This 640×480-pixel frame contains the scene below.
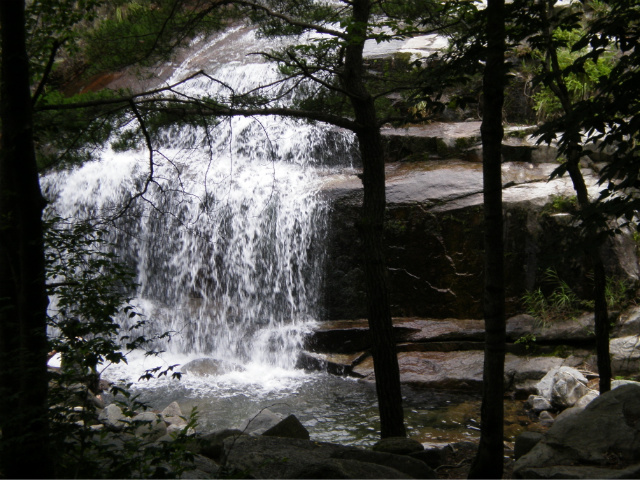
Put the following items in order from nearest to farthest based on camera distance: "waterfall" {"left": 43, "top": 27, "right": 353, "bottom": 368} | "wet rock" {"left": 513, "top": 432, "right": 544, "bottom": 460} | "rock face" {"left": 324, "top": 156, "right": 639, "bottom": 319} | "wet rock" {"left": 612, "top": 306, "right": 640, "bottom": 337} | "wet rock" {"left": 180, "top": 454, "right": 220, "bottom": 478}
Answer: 1. "wet rock" {"left": 180, "top": 454, "right": 220, "bottom": 478}
2. "wet rock" {"left": 513, "top": 432, "right": 544, "bottom": 460}
3. "wet rock" {"left": 612, "top": 306, "right": 640, "bottom": 337}
4. "rock face" {"left": 324, "top": 156, "right": 639, "bottom": 319}
5. "waterfall" {"left": 43, "top": 27, "right": 353, "bottom": 368}

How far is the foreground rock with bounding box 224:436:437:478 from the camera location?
12.5ft

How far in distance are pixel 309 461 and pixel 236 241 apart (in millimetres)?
6926

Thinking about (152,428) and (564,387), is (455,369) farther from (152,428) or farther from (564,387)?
(152,428)

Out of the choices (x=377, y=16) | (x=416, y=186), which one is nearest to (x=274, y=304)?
(x=416, y=186)

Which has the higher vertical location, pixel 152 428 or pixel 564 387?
pixel 152 428

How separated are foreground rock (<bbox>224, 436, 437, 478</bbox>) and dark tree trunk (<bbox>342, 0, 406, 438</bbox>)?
1.06 m

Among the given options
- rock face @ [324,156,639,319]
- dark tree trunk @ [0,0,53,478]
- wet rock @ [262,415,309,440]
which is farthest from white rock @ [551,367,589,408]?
dark tree trunk @ [0,0,53,478]

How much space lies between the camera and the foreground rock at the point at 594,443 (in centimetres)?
380

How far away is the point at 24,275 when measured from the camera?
2.90 meters

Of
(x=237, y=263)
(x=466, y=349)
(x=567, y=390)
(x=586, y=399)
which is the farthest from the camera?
(x=237, y=263)

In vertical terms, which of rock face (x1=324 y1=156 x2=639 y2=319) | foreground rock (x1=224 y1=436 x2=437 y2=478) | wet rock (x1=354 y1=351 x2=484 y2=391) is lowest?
wet rock (x1=354 y1=351 x2=484 y2=391)

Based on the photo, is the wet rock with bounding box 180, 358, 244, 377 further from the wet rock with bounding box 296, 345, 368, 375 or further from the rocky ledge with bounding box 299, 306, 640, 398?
the rocky ledge with bounding box 299, 306, 640, 398

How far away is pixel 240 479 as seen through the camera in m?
3.32

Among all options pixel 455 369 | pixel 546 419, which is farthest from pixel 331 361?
pixel 546 419
